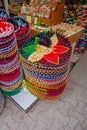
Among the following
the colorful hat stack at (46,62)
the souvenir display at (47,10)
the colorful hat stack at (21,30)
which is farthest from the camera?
the souvenir display at (47,10)

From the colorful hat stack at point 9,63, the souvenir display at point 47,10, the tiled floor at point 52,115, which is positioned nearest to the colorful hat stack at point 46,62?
the colorful hat stack at point 9,63

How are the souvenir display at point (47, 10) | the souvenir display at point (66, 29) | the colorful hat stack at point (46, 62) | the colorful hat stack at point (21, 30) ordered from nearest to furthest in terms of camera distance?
the colorful hat stack at point (46, 62)
the colorful hat stack at point (21, 30)
the souvenir display at point (66, 29)
the souvenir display at point (47, 10)

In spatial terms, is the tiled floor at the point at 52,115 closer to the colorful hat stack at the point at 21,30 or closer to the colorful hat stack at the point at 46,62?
the colorful hat stack at the point at 46,62

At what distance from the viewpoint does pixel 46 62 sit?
0.80 meters

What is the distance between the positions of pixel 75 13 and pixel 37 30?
79 cm

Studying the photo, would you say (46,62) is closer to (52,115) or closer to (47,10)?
(52,115)

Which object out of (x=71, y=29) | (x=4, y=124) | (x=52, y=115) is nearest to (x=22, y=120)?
(x=4, y=124)

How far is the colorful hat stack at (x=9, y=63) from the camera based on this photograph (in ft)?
2.74

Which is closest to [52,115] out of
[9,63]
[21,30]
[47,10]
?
[9,63]

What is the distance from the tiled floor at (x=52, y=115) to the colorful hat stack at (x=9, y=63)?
0.21 m

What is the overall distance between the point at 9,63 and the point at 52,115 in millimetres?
626

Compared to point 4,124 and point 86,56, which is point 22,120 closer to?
point 4,124

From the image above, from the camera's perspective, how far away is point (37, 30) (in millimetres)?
1417

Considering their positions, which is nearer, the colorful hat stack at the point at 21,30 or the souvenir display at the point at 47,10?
the colorful hat stack at the point at 21,30
